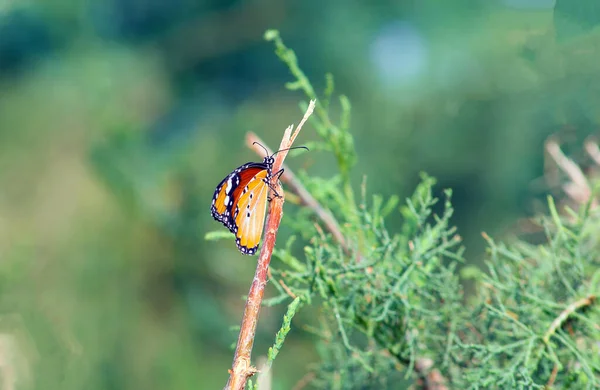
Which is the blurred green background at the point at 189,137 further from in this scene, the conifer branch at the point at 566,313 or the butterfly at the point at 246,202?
the butterfly at the point at 246,202

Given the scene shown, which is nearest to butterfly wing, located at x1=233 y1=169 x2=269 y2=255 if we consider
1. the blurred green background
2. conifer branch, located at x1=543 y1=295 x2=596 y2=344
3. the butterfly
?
the butterfly

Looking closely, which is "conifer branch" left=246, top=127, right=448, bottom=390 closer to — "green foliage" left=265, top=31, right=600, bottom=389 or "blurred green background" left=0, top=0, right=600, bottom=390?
"green foliage" left=265, top=31, right=600, bottom=389

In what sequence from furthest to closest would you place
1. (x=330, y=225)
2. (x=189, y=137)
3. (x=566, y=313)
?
1. (x=189, y=137)
2. (x=330, y=225)
3. (x=566, y=313)

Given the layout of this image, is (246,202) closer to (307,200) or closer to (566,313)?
(307,200)

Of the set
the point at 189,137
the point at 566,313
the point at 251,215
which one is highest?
the point at 189,137

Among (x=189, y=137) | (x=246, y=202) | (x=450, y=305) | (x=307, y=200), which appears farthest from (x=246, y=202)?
(x=189, y=137)

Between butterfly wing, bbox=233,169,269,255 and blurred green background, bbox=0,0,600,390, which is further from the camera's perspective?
blurred green background, bbox=0,0,600,390
